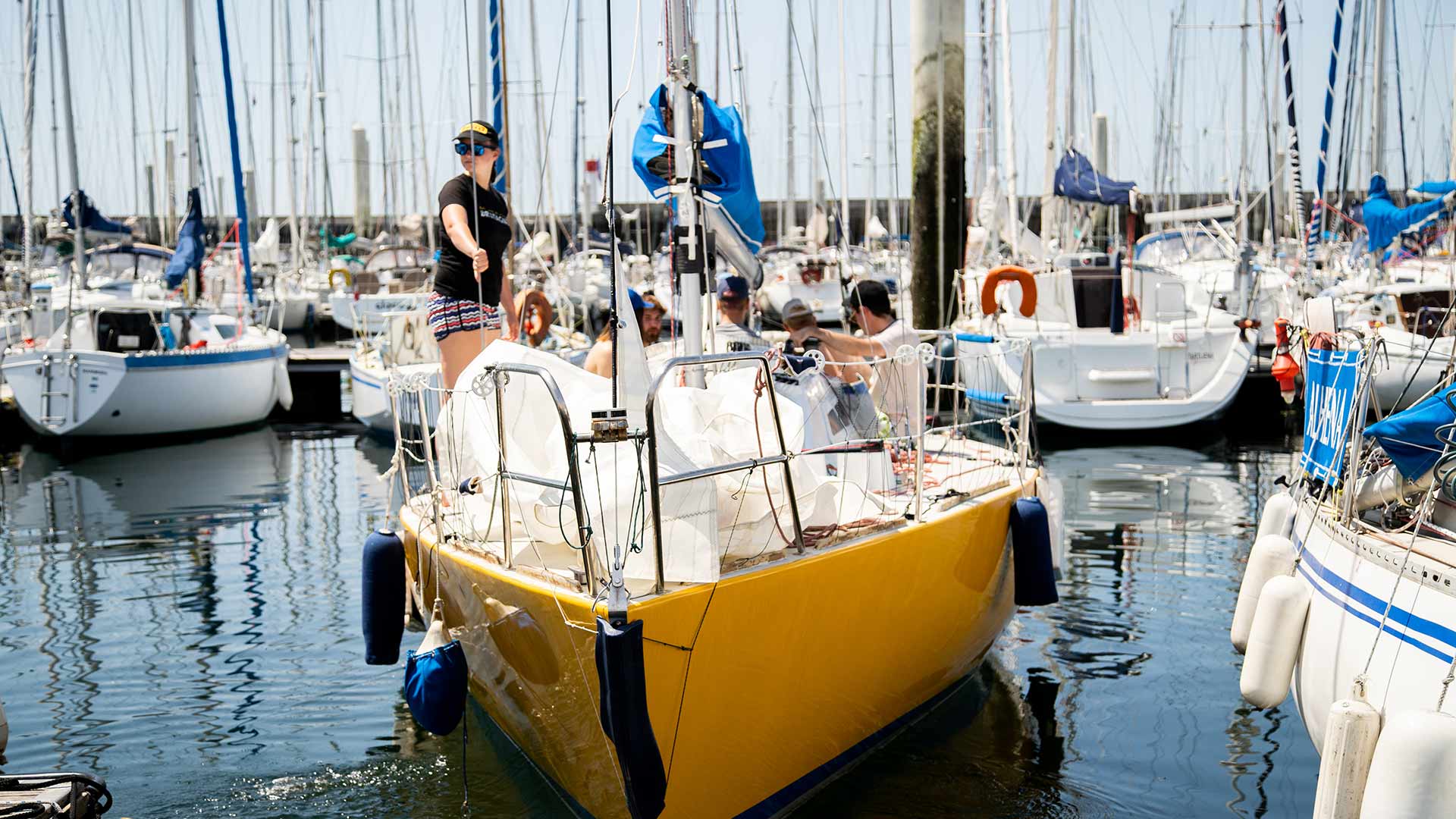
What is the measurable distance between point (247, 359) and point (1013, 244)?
29.3ft

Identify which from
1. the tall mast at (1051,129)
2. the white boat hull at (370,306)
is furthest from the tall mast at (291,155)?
the tall mast at (1051,129)

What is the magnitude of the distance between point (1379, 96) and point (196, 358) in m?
17.7

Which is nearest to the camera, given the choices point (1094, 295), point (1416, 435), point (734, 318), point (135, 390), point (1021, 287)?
point (1416, 435)

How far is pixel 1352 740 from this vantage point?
307 cm

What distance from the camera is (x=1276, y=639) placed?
388cm

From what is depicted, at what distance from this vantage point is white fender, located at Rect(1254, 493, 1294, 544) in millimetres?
5223

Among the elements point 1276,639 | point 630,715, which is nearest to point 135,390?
point 630,715

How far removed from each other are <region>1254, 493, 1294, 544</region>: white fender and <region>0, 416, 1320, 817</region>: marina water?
2.33 feet

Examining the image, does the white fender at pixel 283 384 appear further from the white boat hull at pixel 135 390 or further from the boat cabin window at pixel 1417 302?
the boat cabin window at pixel 1417 302

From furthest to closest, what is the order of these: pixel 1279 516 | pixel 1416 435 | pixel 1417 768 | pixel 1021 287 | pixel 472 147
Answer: pixel 1021 287 < pixel 472 147 < pixel 1279 516 < pixel 1416 435 < pixel 1417 768

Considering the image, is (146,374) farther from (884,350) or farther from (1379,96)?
(1379,96)

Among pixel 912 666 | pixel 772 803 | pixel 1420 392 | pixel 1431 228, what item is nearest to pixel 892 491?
pixel 912 666

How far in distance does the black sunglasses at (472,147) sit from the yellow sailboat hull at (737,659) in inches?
74.4

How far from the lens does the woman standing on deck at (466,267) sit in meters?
5.64
